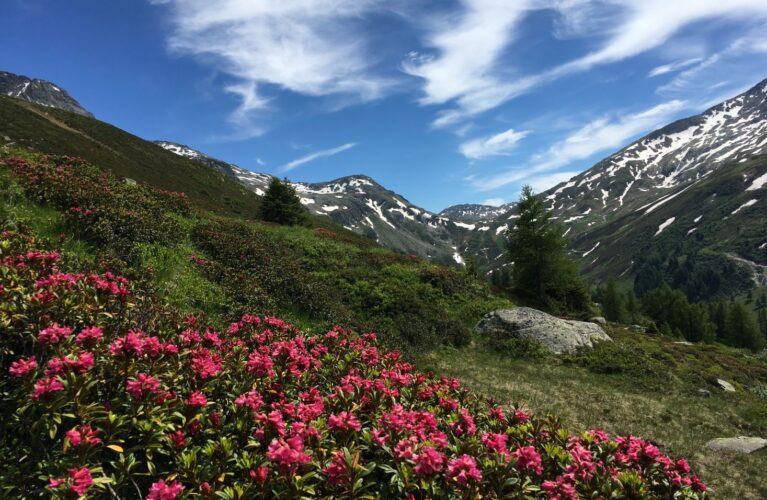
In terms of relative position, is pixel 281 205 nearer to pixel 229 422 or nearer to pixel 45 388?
pixel 229 422

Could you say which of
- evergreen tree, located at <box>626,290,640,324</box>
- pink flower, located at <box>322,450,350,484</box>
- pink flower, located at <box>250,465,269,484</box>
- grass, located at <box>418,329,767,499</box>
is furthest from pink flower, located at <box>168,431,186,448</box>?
evergreen tree, located at <box>626,290,640,324</box>

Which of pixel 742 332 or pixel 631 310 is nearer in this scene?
pixel 742 332

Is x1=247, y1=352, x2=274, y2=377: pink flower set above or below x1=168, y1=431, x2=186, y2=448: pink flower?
above

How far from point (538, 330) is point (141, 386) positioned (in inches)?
842

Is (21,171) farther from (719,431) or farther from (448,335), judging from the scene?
(719,431)

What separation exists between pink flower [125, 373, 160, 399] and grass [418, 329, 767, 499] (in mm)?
9682

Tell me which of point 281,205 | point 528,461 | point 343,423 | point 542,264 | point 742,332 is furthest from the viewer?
point 742,332

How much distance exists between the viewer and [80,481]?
2.77 m

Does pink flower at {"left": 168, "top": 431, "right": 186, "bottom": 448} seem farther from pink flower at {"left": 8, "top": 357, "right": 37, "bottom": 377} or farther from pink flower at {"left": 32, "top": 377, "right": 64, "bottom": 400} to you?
pink flower at {"left": 8, "top": 357, "right": 37, "bottom": 377}

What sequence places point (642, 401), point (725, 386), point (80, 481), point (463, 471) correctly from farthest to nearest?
point (725, 386) → point (642, 401) → point (463, 471) → point (80, 481)

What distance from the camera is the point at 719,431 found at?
13734mm

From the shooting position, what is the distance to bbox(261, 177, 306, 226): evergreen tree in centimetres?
3788

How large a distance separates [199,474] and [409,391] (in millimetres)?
3952

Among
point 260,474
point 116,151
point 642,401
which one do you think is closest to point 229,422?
point 260,474
